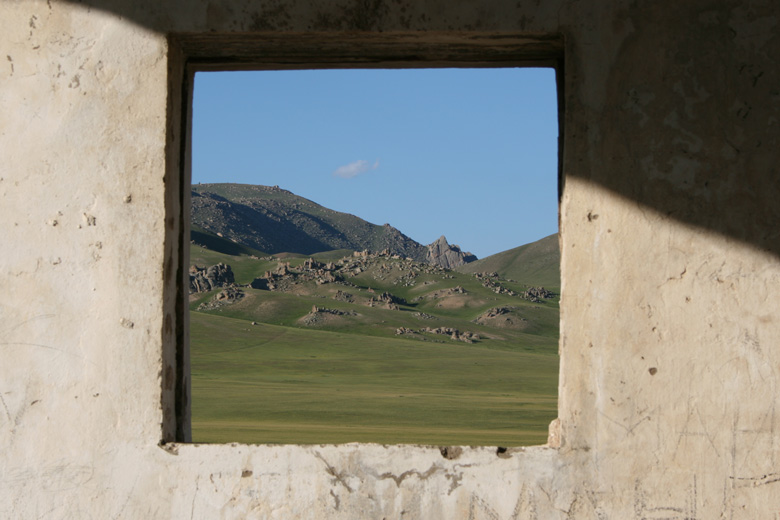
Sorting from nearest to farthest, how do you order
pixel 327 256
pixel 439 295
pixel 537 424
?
1. pixel 537 424
2. pixel 439 295
3. pixel 327 256

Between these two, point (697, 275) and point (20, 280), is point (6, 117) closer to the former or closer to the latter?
point (20, 280)

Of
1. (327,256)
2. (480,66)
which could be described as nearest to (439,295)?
(327,256)

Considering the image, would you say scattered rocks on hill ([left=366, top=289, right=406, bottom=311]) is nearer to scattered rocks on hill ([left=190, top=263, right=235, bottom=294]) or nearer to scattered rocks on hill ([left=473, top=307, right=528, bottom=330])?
scattered rocks on hill ([left=473, top=307, right=528, bottom=330])

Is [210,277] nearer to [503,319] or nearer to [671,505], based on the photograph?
[503,319]

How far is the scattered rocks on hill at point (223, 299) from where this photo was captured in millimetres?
71438

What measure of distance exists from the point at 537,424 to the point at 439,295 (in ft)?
242

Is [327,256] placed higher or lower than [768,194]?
higher

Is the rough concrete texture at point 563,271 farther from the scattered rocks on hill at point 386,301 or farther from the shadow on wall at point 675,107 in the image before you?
the scattered rocks on hill at point 386,301

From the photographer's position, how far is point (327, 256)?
154 metres

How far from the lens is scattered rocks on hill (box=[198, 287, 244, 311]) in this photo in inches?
2813

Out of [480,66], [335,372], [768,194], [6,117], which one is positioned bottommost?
[335,372]

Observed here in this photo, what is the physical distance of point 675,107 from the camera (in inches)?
114

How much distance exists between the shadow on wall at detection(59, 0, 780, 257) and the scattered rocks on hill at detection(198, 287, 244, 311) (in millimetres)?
69430

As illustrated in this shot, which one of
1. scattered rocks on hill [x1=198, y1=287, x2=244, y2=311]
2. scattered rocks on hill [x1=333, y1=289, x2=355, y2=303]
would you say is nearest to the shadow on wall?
scattered rocks on hill [x1=198, y1=287, x2=244, y2=311]
